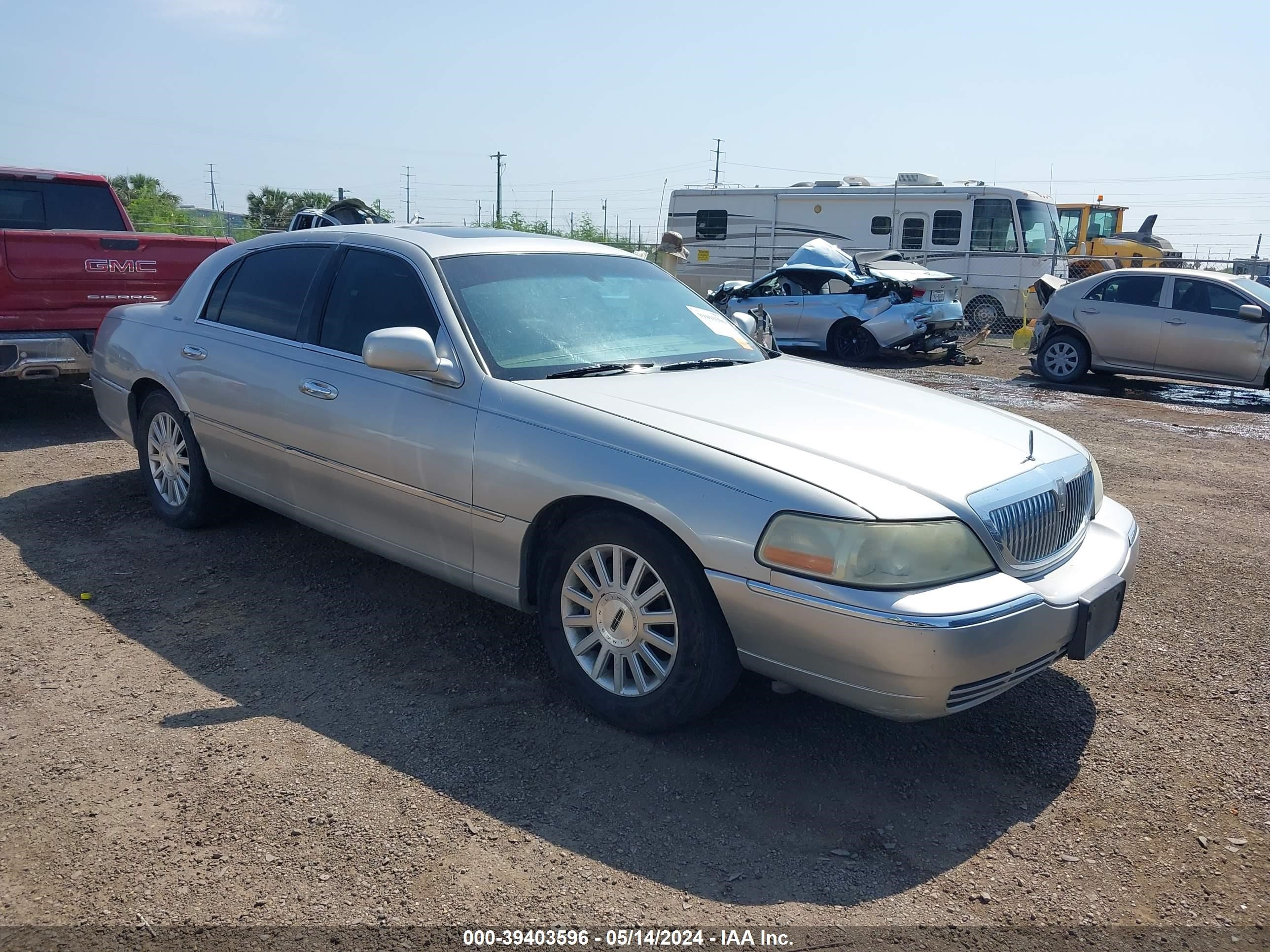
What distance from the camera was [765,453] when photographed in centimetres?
319

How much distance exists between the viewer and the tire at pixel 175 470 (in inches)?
207

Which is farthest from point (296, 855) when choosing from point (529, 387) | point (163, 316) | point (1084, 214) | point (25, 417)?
point (1084, 214)

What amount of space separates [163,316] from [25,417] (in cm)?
400

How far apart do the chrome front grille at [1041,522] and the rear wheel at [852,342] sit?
11.6m

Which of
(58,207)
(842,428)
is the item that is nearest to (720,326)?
(842,428)

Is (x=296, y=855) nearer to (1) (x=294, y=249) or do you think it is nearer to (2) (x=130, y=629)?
(2) (x=130, y=629)

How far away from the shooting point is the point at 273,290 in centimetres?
484

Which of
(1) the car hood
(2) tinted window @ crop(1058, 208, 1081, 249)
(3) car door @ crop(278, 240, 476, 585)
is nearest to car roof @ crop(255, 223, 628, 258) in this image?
(3) car door @ crop(278, 240, 476, 585)

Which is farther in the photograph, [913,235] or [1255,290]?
[913,235]

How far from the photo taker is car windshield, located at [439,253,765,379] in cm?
396

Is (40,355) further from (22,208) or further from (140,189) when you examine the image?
(140,189)

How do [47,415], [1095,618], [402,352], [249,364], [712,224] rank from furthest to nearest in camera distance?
1. [712,224]
2. [47,415]
3. [249,364]
4. [402,352]
5. [1095,618]

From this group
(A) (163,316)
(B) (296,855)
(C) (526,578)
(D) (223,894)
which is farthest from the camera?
(A) (163,316)

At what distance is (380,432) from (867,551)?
2023 millimetres
